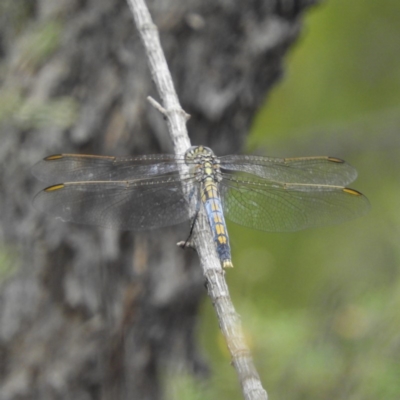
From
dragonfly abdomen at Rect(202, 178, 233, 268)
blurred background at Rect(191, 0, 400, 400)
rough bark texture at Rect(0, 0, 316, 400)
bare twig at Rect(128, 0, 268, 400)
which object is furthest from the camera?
rough bark texture at Rect(0, 0, 316, 400)

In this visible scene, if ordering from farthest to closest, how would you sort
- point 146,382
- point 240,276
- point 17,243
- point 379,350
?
point 240,276 < point 146,382 < point 17,243 < point 379,350

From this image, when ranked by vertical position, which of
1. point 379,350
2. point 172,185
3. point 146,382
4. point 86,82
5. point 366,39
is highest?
point 366,39

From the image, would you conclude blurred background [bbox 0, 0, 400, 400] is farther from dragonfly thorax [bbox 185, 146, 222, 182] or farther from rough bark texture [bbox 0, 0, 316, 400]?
dragonfly thorax [bbox 185, 146, 222, 182]

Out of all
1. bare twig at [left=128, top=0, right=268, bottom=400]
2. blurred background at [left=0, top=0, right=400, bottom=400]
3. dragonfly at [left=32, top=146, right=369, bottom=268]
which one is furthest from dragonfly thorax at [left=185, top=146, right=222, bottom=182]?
blurred background at [left=0, top=0, right=400, bottom=400]

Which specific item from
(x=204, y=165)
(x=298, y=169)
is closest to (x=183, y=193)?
(x=204, y=165)

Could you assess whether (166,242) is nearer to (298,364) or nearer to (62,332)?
(62,332)

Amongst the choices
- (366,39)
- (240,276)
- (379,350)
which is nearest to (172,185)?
(379,350)

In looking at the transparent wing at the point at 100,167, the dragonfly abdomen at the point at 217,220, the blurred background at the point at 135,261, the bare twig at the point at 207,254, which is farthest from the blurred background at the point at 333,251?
the bare twig at the point at 207,254
